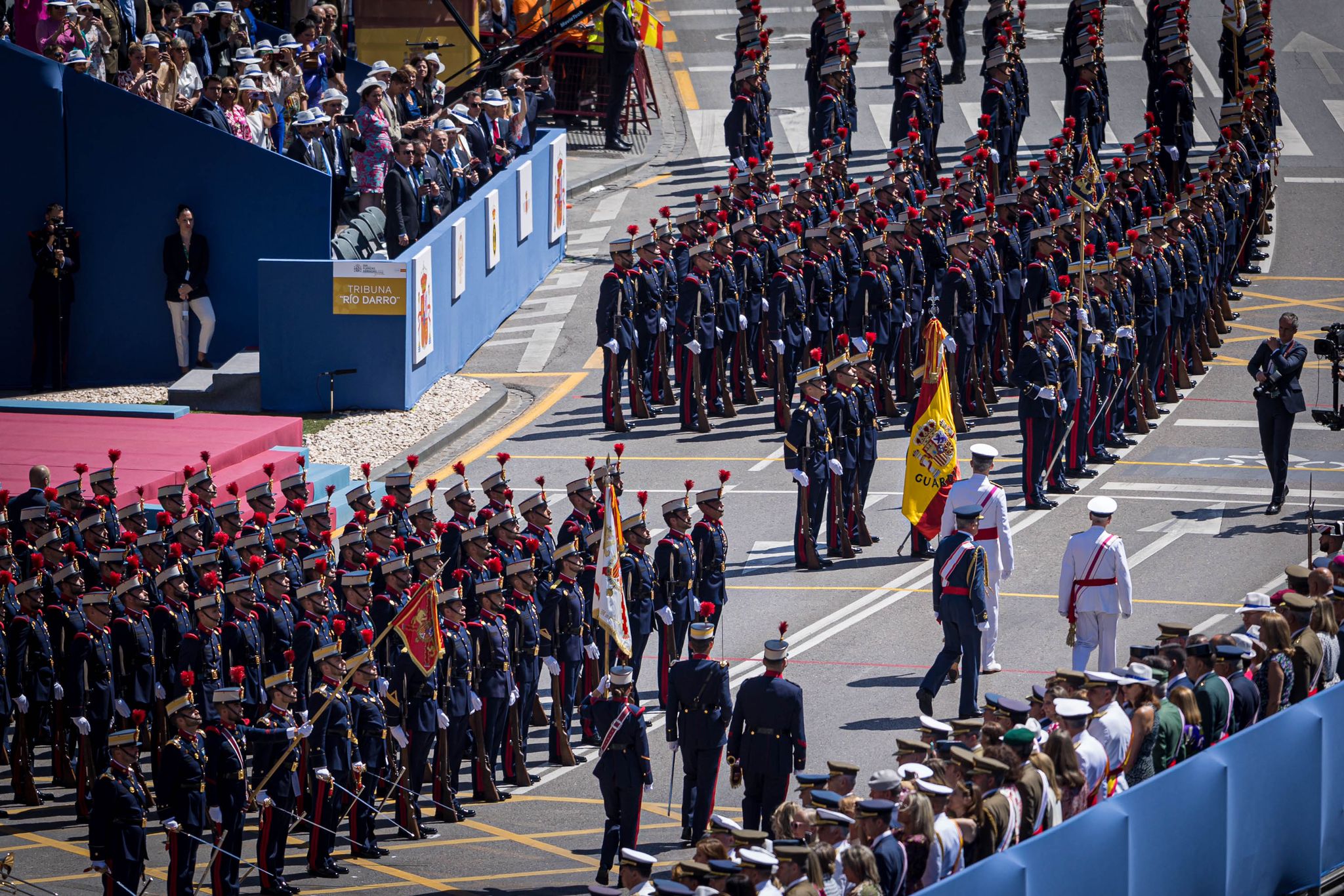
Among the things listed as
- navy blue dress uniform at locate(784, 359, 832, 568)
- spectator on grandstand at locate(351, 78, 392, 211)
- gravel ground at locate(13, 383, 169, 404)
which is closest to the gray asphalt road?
navy blue dress uniform at locate(784, 359, 832, 568)

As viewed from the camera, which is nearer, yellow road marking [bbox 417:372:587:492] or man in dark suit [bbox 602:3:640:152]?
yellow road marking [bbox 417:372:587:492]

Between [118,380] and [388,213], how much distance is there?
4.20 metres

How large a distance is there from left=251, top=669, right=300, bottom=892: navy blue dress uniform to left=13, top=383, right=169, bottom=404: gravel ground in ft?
38.9

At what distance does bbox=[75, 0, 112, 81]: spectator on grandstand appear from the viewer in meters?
26.4

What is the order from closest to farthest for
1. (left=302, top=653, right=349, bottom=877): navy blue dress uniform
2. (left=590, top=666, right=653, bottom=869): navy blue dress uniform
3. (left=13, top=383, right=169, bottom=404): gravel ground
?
(left=590, top=666, right=653, bottom=869): navy blue dress uniform → (left=302, top=653, right=349, bottom=877): navy blue dress uniform → (left=13, top=383, right=169, bottom=404): gravel ground

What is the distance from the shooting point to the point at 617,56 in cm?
3378

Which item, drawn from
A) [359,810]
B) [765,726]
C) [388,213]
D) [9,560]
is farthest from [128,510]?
[388,213]

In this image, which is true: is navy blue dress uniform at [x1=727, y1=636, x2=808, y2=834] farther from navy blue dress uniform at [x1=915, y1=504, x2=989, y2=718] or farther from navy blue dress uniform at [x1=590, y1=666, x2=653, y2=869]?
navy blue dress uniform at [x1=915, y1=504, x2=989, y2=718]

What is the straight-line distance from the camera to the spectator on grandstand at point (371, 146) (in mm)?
26531

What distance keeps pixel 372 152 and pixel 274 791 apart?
46.8 ft

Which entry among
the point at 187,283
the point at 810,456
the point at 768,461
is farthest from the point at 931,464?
the point at 187,283

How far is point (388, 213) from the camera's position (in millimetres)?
26016

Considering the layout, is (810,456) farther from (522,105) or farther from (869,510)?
(522,105)

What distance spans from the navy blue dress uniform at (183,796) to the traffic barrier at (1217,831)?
19.8 feet
